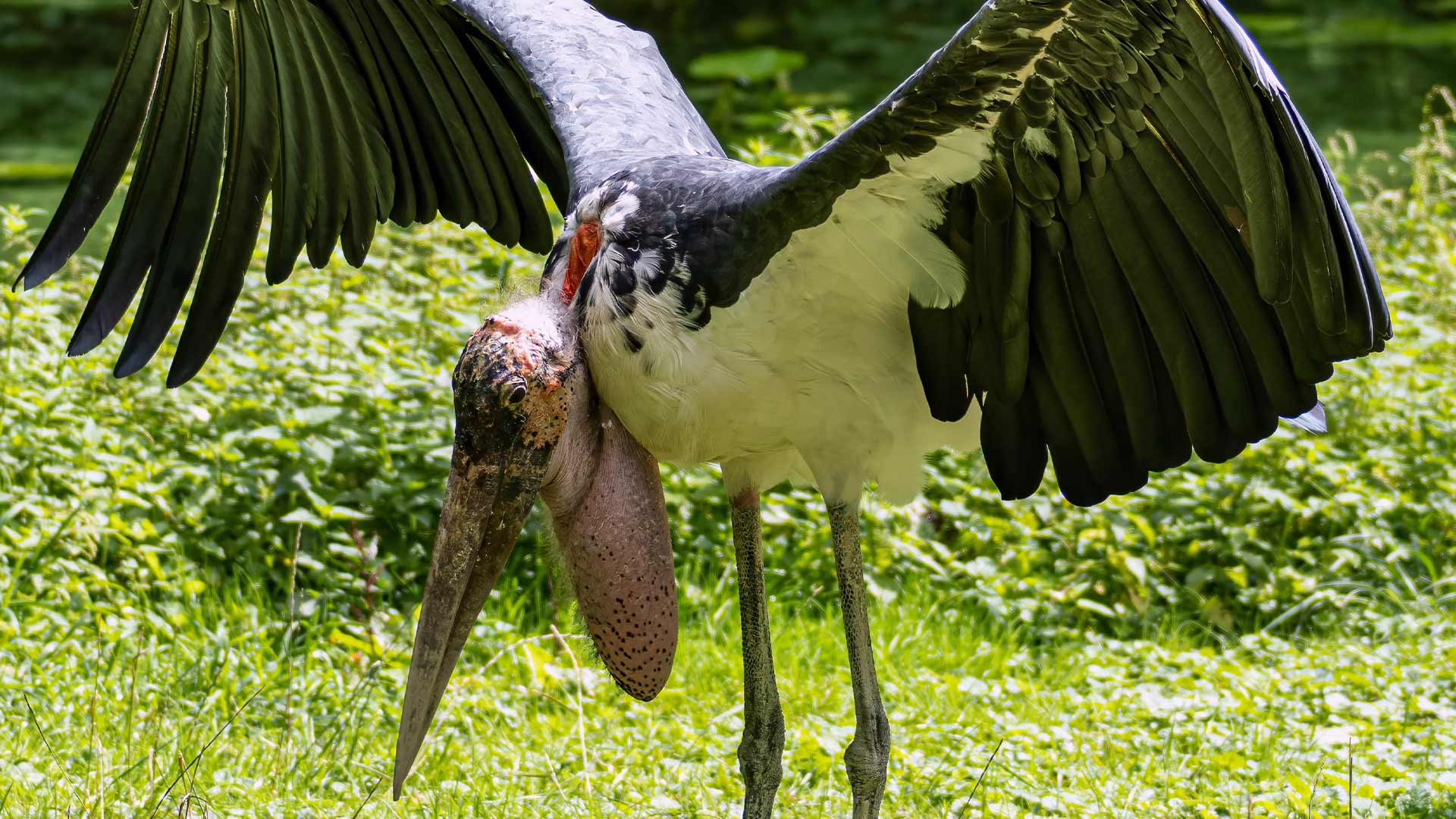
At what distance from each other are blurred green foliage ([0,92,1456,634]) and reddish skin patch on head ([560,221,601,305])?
1.24 meters

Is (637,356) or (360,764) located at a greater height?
(637,356)

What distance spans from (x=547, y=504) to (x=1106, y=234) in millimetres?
1024

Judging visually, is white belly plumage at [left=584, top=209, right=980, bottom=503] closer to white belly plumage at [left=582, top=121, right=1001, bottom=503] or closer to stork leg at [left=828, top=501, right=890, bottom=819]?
white belly plumage at [left=582, top=121, right=1001, bottom=503]

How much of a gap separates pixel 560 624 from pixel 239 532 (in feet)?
2.76

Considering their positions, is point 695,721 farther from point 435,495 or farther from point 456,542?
point 456,542

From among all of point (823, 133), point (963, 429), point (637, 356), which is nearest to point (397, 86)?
point (637, 356)

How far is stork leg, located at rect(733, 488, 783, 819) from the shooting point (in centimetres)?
315

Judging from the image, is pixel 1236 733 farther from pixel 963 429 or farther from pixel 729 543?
pixel 729 543

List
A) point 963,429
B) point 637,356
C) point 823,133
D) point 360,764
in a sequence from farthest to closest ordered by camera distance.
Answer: point 823,133 < point 360,764 < point 963,429 < point 637,356

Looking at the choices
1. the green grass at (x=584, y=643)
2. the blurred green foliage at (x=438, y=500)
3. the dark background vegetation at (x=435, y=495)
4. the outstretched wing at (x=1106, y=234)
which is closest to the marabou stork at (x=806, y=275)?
the outstretched wing at (x=1106, y=234)

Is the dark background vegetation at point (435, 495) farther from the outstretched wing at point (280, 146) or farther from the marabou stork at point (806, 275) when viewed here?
the marabou stork at point (806, 275)

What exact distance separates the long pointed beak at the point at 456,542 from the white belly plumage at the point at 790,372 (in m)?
0.20

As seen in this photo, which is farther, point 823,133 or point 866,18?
point 866,18

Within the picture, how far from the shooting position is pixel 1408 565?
4367mm
